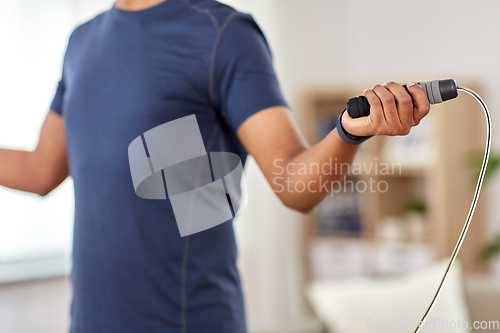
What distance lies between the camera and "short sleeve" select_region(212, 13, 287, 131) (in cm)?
61

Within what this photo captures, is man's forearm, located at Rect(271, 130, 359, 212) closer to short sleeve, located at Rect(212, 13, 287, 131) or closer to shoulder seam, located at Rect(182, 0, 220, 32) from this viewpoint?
short sleeve, located at Rect(212, 13, 287, 131)

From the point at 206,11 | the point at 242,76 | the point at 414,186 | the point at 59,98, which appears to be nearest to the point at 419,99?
the point at 242,76

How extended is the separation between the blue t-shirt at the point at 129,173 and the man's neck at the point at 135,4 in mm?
18

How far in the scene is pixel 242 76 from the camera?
2.04ft

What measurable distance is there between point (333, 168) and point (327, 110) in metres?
Answer: 2.31

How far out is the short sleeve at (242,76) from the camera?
0.61m

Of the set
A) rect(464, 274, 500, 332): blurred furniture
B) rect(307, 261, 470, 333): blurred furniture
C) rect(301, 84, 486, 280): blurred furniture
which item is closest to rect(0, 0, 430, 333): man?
rect(464, 274, 500, 332): blurred furniture

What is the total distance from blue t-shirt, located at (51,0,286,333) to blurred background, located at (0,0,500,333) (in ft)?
2.56

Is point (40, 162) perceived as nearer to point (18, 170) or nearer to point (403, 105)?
point (18, 170)

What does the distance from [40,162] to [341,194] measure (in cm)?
211

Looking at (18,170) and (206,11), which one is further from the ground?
(206,11)

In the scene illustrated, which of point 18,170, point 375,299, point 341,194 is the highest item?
point 18,170

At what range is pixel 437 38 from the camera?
254 cm

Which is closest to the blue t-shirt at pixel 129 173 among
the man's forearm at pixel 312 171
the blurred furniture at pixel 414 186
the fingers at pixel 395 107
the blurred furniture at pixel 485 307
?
the man's forearm at pixel 312 171
